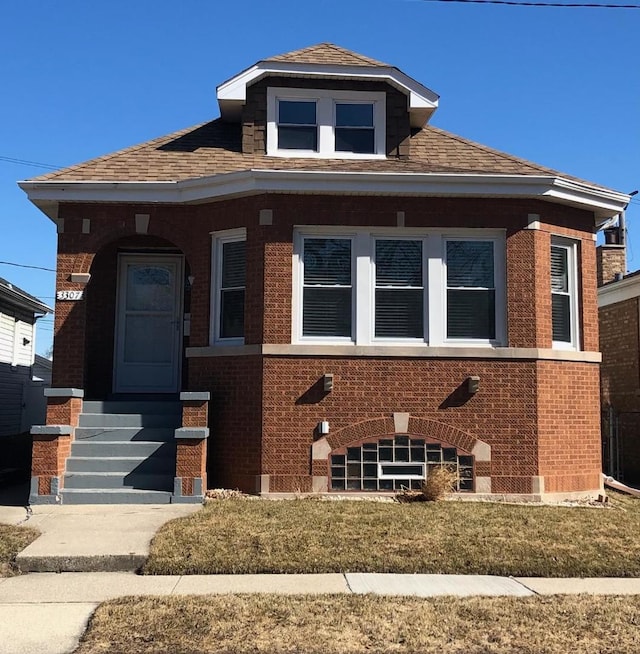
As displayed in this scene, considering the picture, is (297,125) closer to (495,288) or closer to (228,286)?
(228,286)

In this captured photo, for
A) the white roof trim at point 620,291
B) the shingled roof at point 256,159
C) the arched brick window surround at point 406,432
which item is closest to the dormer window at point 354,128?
the shingled roof at point 256,159

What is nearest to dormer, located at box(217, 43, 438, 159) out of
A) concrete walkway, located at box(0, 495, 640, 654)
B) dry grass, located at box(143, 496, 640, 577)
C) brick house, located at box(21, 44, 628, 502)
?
brick house, located at box(21, 44, 628, 502)

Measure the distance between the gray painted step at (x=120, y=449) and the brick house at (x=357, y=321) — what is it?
0.09 meters

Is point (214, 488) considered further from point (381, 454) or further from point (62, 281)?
point (62, 281)

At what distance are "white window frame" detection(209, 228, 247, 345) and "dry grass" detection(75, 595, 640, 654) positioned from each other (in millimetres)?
5217

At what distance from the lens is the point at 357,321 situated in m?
9.91

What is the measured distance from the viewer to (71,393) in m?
9.45

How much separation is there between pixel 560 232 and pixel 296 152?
4.23 metres

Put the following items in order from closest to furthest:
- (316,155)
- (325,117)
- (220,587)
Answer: (220,587)
(316,155)
(325,117)

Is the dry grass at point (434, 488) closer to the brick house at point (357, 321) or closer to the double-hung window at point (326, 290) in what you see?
the brick house at point (357, 321)

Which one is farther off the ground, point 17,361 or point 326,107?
point 326,107

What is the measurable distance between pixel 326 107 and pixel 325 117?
173 mm

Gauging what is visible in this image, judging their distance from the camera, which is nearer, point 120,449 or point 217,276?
point 120,449

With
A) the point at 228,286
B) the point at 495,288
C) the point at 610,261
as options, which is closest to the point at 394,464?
the point at 495,288
